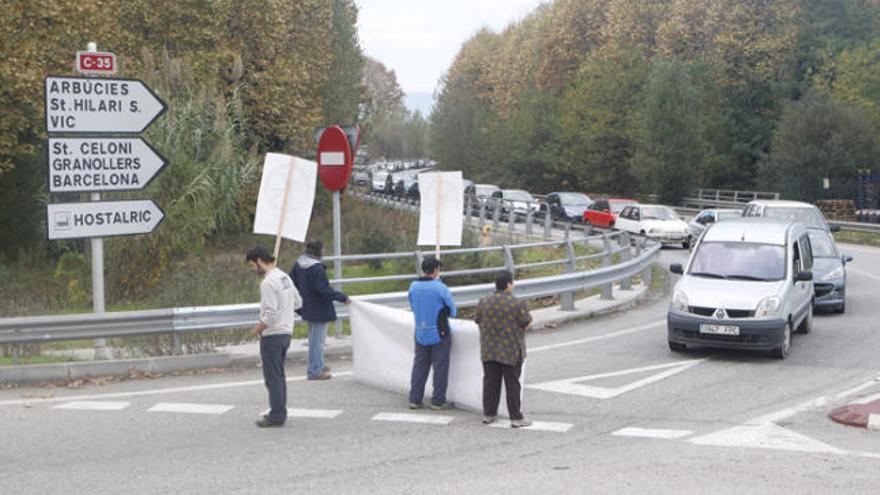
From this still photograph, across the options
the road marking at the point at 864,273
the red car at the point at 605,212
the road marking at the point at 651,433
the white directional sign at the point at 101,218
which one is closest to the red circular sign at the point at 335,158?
the white directional sign at the point at 101,218

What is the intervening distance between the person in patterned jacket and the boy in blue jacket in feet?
2.06

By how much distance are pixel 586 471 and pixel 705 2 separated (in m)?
63.0

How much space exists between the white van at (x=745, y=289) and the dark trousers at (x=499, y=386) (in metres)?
4.70

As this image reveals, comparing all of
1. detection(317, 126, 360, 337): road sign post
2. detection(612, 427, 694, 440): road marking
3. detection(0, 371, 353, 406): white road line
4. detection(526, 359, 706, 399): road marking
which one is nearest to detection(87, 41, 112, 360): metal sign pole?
detection(0, 371, 353, 406): white road line

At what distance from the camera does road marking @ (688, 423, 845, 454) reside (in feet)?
30.2

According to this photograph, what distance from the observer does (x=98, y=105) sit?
43.7 feet

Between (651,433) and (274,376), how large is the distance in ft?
11.5

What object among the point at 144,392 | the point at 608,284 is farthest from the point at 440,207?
the point at 608,284

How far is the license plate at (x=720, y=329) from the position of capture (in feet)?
45.5

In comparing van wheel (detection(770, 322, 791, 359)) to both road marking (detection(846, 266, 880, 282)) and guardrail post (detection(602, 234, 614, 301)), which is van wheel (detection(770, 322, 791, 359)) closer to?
guardrail post (detection(602, 234, 614, 301))

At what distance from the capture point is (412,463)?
859 centimetres

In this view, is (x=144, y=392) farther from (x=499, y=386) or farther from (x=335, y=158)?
(x=335, y=158)

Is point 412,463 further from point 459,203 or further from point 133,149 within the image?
point 133,149

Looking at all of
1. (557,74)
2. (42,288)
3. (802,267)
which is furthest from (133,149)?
(557,74)
